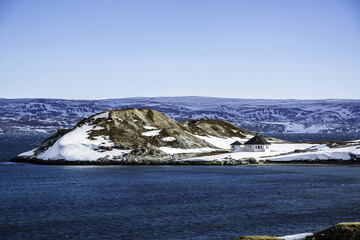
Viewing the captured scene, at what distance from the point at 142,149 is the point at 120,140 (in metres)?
6.96

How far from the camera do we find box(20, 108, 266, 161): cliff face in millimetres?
106688

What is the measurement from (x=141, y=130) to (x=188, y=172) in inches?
1657

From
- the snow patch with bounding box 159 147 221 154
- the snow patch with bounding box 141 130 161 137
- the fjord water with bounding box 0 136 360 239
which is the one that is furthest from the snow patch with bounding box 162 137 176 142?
the fjord water with bounding box 0 136 360 239

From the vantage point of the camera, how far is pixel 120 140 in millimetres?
112000

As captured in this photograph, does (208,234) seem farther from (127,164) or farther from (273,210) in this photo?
(127,164)

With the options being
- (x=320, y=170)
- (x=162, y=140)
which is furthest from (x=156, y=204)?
(x=162, y=140)

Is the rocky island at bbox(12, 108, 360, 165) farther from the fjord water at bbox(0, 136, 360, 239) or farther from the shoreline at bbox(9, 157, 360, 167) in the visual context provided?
the fjord water at bbox(0, 136, 360, 239)

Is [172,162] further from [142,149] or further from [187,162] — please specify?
[142,149]

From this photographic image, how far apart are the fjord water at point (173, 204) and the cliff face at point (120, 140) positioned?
2546 cm

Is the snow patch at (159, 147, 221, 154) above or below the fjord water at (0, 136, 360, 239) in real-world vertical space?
below

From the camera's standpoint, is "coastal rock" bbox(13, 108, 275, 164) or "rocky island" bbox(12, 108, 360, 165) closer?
"rocky island" bbox(12, 108, 360, 165)

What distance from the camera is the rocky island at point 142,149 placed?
101500 mm

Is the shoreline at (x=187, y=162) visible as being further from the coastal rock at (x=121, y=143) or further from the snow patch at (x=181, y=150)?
the snow patch at (x=181, y=150)

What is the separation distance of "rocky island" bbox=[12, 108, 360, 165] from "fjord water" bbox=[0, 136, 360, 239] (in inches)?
818
